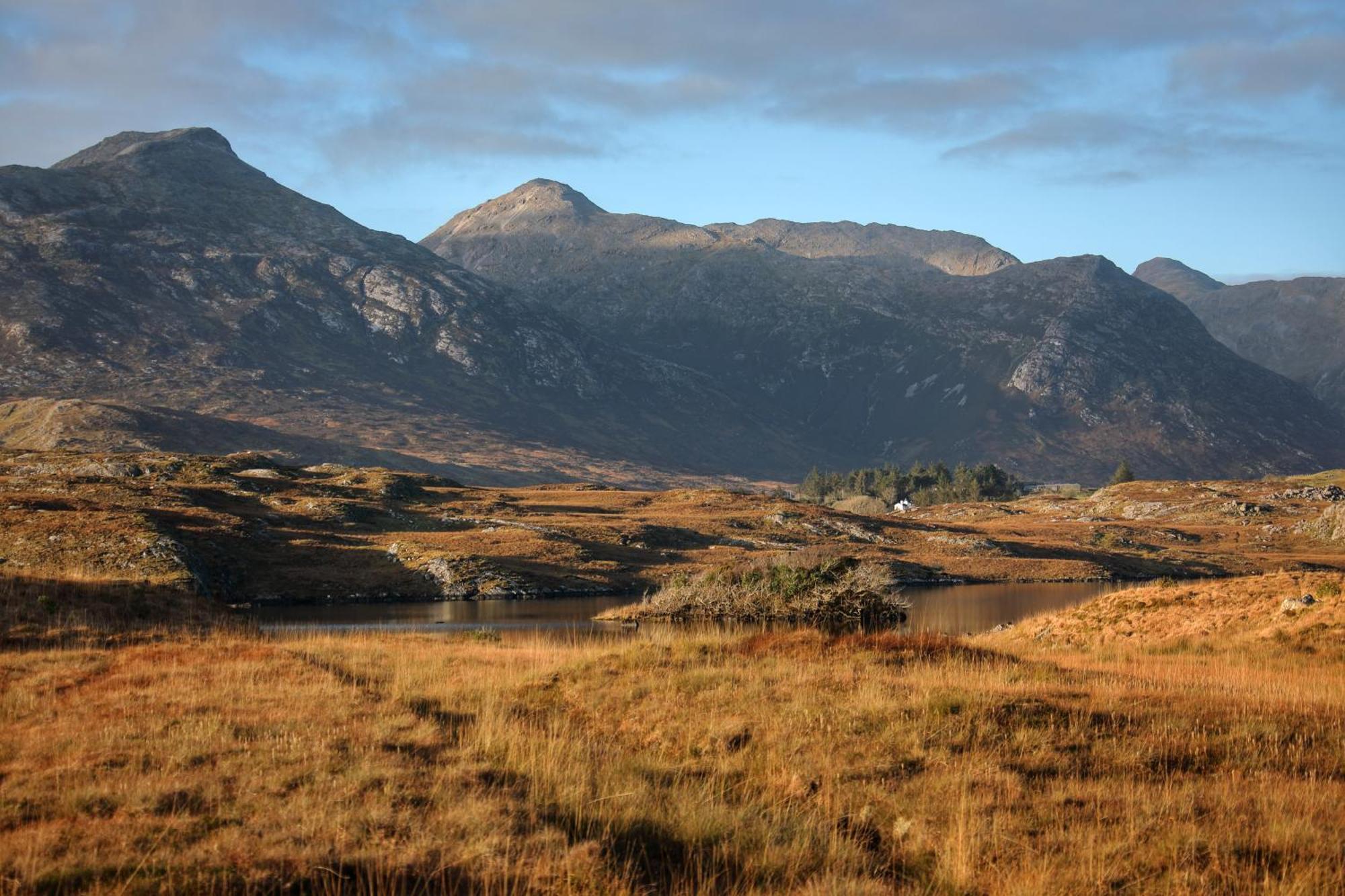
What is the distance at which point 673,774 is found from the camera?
50.8 feet

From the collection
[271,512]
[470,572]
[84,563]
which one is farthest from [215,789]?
[271,512]

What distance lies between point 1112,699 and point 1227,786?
463 cm

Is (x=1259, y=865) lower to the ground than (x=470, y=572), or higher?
higher

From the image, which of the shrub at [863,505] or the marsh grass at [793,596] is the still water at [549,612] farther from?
the shrub at [863,505]

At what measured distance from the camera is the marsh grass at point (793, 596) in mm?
35250

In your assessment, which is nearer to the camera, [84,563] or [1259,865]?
[1259,865]

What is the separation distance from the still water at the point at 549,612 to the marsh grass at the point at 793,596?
448 cm

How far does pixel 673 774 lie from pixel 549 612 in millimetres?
53590

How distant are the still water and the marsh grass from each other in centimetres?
448

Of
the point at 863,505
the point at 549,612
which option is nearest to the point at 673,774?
the point at 549,612

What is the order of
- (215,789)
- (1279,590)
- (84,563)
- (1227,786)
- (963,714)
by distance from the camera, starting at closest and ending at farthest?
(215,789) → (1227,786) → (963,714) → (1279,590) → (84,563)

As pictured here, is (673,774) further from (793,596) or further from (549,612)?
(549,612)

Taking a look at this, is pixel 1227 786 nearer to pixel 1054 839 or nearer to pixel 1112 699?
pixel 1054 839

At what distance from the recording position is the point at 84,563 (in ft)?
205
